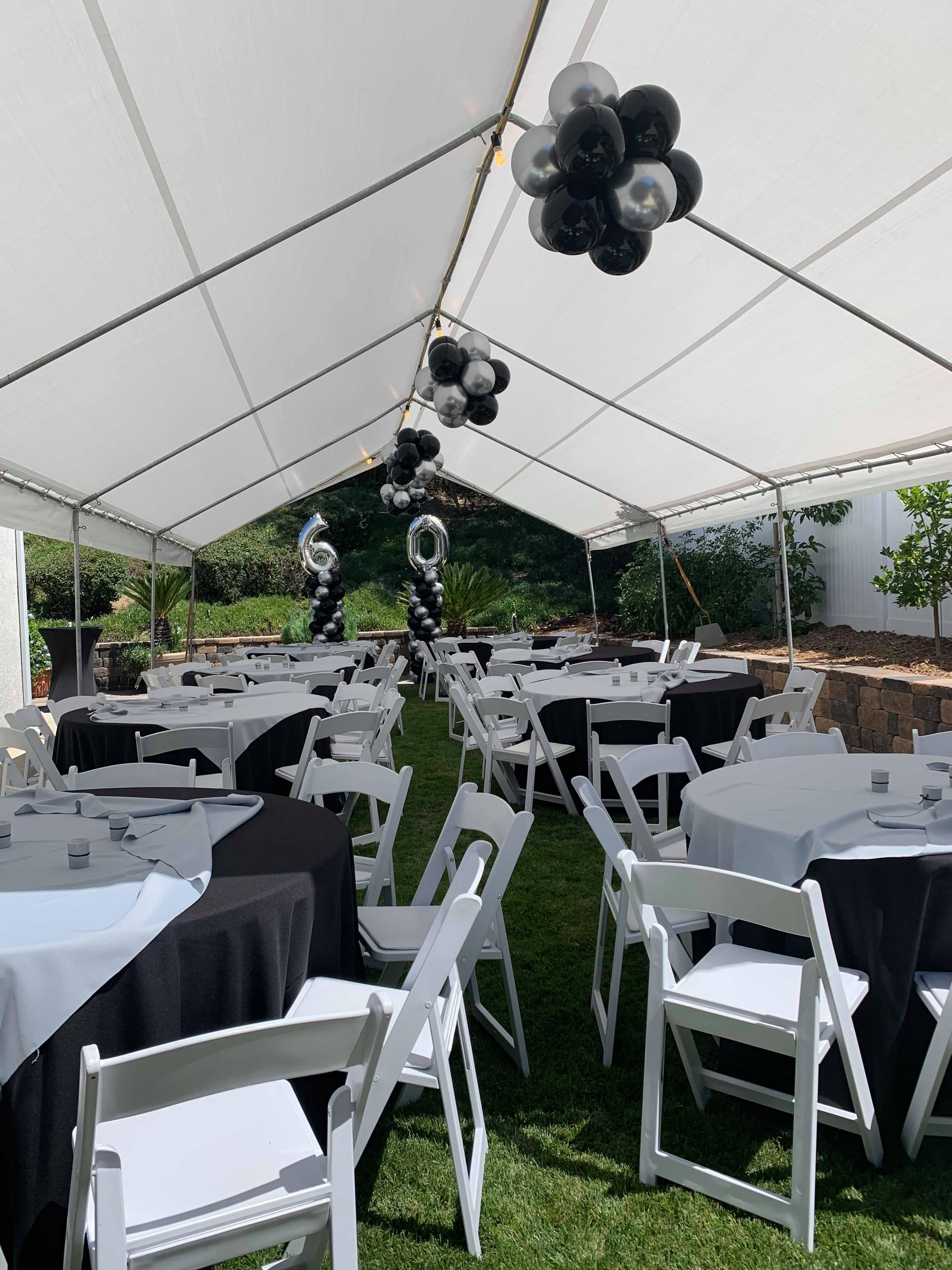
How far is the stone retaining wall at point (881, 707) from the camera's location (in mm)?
5758

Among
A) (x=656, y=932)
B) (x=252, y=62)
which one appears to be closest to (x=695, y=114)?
(x=252, y=62)

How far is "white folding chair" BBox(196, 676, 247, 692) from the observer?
736cm

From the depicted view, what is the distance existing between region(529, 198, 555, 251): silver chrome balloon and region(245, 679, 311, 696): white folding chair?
3.37 metres

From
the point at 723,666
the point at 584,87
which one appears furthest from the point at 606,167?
the point at 723,666

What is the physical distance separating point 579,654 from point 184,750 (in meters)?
5.17

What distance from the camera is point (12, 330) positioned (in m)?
3.93

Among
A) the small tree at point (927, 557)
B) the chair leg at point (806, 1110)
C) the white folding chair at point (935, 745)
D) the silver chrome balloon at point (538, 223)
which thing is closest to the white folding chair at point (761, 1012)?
the chair leg at point (806, 1110)

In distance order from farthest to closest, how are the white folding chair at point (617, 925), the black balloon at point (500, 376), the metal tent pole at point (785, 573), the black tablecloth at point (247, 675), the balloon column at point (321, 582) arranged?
the balloon column at point (321, 582) → the black tablecloth at point (247, 675) → the black balloon at point (500, 376) → the metal tent pole at point (785, 573) → the white folding chair at point (617, 925)

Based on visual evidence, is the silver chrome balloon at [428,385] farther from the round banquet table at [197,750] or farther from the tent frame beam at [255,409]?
the round banquet table at [197,750]

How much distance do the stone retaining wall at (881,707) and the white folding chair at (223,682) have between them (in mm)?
4590

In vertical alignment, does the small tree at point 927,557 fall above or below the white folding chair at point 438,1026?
above

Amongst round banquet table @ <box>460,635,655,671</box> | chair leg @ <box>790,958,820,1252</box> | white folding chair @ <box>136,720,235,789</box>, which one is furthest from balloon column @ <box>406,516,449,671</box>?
chair leg @ <box>790,958,820,1252</box>

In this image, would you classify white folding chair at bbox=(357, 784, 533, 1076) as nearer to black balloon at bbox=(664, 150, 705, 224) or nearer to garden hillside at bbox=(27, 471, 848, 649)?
black balloon at bbox=(664, 150, 705, 224)

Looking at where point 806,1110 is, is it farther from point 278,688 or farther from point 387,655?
point 387,655
